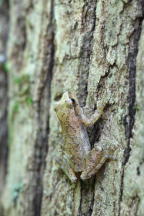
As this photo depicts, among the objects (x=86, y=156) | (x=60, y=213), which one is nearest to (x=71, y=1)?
(x=86, y=156)

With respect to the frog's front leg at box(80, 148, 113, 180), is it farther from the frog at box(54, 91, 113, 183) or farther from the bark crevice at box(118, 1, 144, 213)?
the bark crevice at box(118, 1, 144, 213)

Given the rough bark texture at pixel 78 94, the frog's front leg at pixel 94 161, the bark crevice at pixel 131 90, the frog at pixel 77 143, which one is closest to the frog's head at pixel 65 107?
the frog at pixel 77 143

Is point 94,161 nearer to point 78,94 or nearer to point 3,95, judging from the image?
point 78,94

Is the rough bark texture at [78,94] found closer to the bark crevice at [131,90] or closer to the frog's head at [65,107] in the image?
the bark crevice at [131,90]

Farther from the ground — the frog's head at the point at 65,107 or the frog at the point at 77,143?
the frog's head at the point at 65,107

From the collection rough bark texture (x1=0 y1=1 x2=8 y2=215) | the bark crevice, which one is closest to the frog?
the bark crevice

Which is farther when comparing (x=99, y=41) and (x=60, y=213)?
(x=60, y=213)

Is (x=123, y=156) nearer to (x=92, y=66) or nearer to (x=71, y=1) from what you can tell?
(x=92, y=66)
